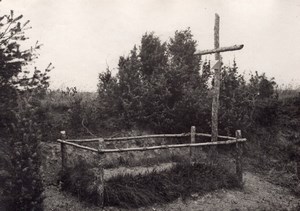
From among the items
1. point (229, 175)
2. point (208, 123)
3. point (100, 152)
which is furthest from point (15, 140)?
point (208, 123)

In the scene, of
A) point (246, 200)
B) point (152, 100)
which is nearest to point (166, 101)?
point (152, 100)

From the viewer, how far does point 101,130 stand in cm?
1402

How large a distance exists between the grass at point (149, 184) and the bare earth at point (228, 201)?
0.18 meters

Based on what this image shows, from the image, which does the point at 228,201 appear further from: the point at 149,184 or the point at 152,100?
the point at 152,100

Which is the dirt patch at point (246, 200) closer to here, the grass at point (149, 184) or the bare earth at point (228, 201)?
the bare earth at point (228, 201)

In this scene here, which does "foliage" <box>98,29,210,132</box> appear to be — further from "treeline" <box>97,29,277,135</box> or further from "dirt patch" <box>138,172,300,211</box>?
"dirt patch" <box>138,172,300,211</box>

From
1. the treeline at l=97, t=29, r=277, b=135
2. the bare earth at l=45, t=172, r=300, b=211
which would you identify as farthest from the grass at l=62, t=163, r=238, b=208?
the treeline at l=97, t=29, r=277, b=135

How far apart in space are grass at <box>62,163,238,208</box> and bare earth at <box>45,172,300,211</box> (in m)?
0.18

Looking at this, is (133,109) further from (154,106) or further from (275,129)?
(275,129)

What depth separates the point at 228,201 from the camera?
955cm

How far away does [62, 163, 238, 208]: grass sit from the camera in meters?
8.63

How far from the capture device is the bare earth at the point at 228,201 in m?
8.72

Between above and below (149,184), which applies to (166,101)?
above

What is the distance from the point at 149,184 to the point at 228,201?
2.19 meters
